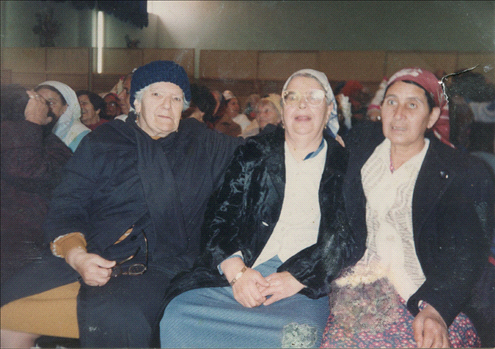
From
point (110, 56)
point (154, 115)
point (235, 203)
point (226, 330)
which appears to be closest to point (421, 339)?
point (226, 330)

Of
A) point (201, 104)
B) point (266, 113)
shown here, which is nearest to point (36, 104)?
point (201, 104)

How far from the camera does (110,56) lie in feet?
7.07

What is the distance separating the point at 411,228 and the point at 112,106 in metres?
1.75

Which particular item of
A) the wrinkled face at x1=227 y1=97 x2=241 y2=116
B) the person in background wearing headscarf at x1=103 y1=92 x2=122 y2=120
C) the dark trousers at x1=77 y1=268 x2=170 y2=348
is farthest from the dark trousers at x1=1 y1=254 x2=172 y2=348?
the wrinkled face at x1=227 y1=97 x2=241 y2=116

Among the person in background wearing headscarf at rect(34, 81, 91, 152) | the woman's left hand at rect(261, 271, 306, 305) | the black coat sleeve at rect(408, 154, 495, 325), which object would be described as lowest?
the woman's left hand at rect(261, 271, 306, 305)

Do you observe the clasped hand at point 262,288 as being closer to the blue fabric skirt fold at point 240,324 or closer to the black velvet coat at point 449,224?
the blue fabric skirt fold at point 240,324

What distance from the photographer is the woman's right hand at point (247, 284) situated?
1637 millimetres

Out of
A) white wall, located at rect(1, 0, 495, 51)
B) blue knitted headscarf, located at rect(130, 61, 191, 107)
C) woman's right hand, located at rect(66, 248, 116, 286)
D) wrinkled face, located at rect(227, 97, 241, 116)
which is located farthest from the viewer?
wrinkled face, located at rect(227, 97, 241, 116)

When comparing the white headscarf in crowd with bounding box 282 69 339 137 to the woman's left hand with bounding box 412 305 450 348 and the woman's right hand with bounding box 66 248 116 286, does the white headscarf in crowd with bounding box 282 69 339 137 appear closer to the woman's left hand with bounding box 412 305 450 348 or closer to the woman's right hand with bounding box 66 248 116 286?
the woman's left hand with bounding box 412 305 450 348

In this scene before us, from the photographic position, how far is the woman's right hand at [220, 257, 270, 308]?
5.37 feet

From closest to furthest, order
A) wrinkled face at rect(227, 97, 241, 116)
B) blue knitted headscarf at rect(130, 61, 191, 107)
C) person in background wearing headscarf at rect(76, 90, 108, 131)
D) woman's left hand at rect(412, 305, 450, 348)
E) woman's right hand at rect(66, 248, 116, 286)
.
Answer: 1. woman's left hand at rect(412, 305, 450, 348)
2. woman's right hand at rect(66, 248, 116, 286)
3. blue knitted headscarf at rect(130, 61, 191, 107)
4. person in background wearing headscarf at rect(76, 90, 108, 131)
5. wrinkled face at rect(227, 97, 241, 116)

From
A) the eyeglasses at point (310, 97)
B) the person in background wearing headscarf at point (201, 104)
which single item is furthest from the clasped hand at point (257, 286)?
the person in background wearing headscarf at point (201, 104)

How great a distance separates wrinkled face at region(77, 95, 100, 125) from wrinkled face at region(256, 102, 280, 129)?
0.94 meters

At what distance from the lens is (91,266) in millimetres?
1706
